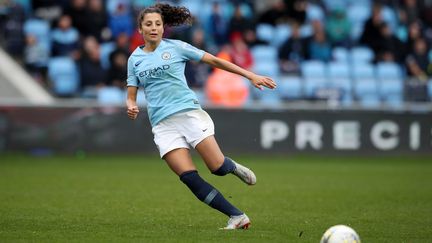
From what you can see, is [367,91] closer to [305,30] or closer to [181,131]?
[305,30]

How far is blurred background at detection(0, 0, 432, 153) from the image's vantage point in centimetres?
1931

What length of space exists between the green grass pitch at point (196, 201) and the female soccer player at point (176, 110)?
17.5 inches

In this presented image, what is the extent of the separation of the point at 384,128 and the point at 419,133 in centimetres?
76

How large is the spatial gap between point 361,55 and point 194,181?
15.4 meters

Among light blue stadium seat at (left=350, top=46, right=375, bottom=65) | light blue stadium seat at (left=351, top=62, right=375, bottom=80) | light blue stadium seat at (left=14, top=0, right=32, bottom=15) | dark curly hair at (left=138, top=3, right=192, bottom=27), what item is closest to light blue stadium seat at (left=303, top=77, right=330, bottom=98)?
light blue stadium seat at (left=351, top=62, right=375, bottom=80)

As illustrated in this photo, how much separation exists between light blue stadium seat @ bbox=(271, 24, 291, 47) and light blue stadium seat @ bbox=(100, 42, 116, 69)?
4.23 metres

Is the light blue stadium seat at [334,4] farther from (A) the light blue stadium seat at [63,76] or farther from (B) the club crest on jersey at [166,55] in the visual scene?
(B) the club crest on jersey at [166,55]

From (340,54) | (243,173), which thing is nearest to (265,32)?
(340,54)

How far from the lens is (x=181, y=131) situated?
354 inches

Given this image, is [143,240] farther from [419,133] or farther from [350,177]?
[419,133]

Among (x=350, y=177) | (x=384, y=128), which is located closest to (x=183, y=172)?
(x=350, y=177)

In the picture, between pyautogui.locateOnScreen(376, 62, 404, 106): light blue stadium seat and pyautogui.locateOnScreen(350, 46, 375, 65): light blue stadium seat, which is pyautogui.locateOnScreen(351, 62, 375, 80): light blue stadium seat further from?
pyautogui.locateOnScreen(350, 46, 375, 65): light blue stadium seat

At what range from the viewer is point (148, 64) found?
8977 millimetres

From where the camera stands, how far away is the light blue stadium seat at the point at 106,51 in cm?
2122
